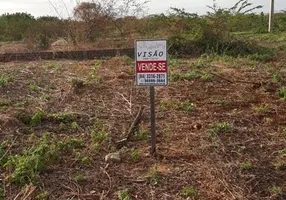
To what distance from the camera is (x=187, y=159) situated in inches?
146

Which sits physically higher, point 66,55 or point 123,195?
point 66,55

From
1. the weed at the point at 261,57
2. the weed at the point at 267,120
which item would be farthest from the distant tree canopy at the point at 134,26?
the weed at the point at 267,120

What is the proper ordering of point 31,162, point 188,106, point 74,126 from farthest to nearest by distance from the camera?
point 188,106
point 74,126
point 31,162

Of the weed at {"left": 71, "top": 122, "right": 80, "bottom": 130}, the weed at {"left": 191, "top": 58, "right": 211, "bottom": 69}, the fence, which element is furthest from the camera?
the fence

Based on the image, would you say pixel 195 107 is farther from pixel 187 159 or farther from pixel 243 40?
pixel 243 40

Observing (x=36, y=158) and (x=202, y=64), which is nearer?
(x=36, y=158)

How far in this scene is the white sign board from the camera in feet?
11.9

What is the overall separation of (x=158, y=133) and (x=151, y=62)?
0.93 meters

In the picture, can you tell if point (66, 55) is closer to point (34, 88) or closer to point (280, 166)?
point (34, 88)

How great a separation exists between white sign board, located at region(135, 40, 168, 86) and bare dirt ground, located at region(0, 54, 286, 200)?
2.16ft

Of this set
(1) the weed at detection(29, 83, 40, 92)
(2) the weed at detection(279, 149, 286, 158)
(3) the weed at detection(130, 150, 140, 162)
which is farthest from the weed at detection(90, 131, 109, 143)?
(1) the weed at detection(29, 83, 40, 92)

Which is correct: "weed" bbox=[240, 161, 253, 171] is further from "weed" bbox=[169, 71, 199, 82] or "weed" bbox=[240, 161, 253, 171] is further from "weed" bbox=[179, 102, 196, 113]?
"weed" bbox=[169, 71, 199, 82]

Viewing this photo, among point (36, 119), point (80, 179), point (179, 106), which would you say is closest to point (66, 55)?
point (179, 106)

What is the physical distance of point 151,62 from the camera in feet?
12.0
